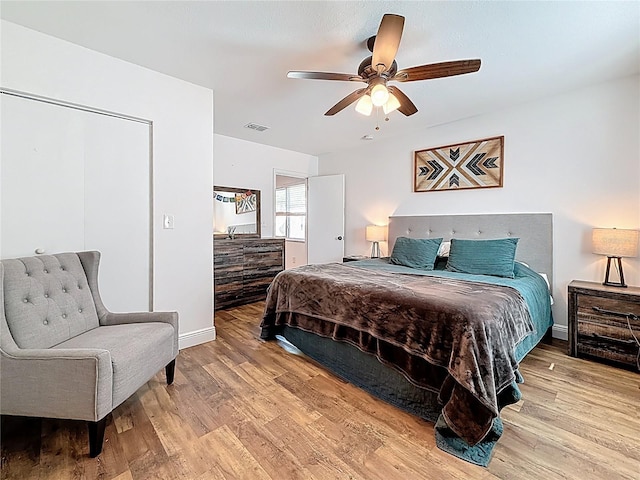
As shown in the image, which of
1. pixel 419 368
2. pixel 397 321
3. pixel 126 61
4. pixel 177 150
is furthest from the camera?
pixel 177 150

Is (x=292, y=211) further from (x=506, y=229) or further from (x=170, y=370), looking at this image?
(x=170, y=370)

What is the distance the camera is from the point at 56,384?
1.43 meters

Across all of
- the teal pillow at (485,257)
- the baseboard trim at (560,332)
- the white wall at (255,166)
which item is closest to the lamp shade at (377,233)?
the teal pillow at (485,257)

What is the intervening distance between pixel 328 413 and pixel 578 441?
133cm

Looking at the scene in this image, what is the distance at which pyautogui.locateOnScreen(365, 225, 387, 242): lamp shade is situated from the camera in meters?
4.29

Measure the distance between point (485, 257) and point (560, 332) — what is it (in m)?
1.12

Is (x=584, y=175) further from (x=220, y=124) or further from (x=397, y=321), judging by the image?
(x=220, y=124)

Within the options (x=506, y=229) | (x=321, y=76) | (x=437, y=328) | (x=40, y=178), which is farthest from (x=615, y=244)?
(x=40, y=178)

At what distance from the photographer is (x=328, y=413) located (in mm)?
1798

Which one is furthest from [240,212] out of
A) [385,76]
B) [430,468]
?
[430,468]

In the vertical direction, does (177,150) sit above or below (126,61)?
below

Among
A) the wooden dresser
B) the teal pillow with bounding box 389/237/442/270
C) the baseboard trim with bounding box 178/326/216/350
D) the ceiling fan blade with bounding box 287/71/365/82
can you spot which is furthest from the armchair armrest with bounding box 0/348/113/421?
the teal pillow with bounding box 389/237/442/270

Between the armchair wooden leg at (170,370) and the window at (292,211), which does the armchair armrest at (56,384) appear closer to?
the armchair wooden leg at (170,370)

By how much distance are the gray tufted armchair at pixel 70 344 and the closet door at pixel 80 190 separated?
0.86ft
